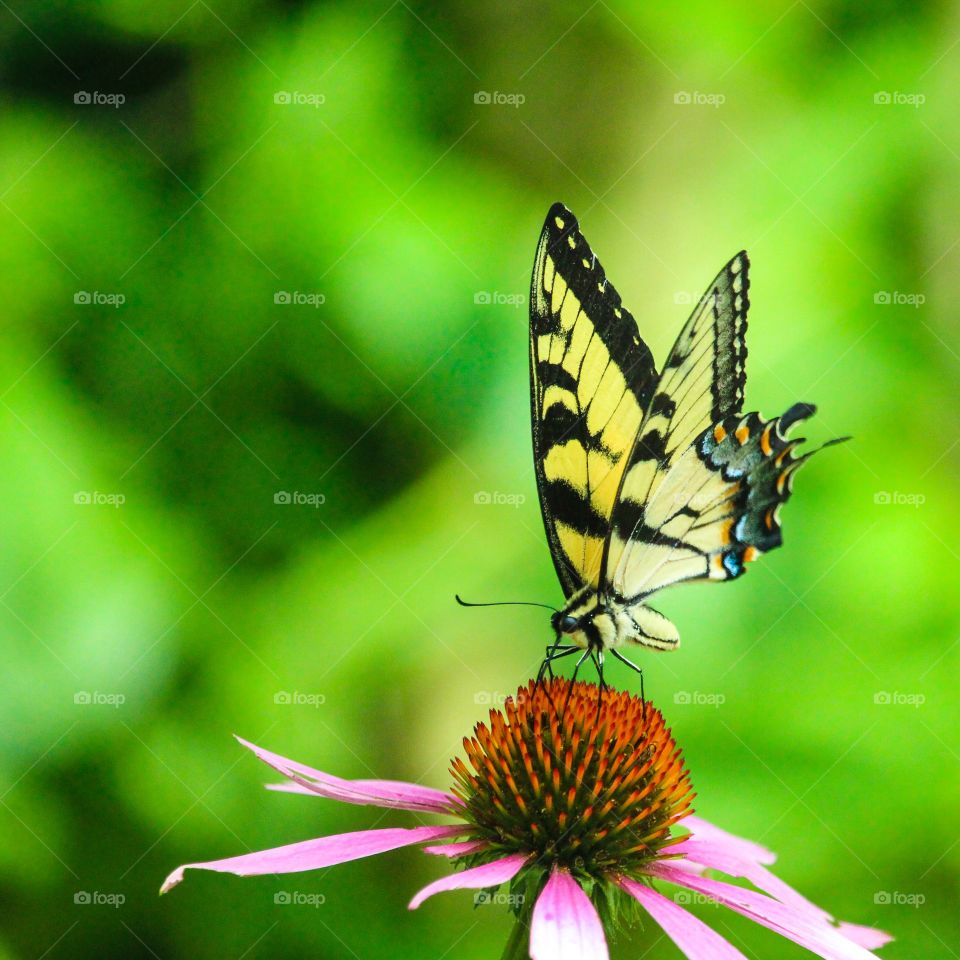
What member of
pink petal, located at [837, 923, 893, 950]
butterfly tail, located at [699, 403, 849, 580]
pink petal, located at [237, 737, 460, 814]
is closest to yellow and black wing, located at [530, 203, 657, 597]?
butterfly tail, located at [699, 403, 849, 580]

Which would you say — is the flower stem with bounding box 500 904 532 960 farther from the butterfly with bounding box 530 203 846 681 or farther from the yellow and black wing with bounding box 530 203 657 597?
the yellow and black wing with bounding box 530 203 657 597

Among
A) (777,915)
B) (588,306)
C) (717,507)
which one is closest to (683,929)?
(777,915)

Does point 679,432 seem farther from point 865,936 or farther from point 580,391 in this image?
point 865,936

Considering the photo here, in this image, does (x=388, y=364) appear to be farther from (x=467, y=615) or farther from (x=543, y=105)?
(x=543, y=105)

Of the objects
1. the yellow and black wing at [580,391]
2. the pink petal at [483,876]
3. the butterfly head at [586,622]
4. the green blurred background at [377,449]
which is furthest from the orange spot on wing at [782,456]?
the green blurred background at [377,449]

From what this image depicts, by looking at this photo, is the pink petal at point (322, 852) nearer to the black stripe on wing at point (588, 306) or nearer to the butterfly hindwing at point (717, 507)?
the butterfly hindwing at point (717, 507)

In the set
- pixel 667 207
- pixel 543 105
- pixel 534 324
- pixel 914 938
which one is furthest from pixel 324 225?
pixel 914 938
